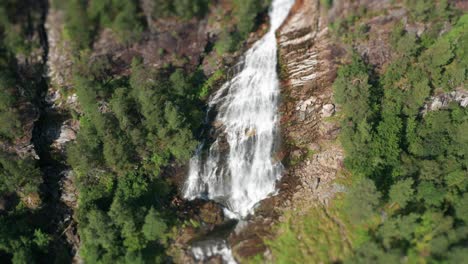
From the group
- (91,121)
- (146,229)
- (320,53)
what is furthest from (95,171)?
(320,53)

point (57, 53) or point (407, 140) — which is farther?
point (407, 140)

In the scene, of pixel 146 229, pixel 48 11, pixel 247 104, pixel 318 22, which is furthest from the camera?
pixel 247 104

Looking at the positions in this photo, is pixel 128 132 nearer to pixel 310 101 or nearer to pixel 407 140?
pixel 310 101

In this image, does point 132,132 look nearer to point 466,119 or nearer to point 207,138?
point 207,138

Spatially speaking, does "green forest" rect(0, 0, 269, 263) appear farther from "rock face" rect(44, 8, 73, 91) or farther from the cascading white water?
the cascading white water

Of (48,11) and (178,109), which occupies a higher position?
(48,11)

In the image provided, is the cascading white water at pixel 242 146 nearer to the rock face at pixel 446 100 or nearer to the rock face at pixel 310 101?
the rock face at pixel 310 101

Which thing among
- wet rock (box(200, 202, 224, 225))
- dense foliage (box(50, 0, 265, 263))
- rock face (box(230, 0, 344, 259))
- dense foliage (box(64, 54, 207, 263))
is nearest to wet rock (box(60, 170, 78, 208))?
dense foliage (box(50, 0, 265, 263))

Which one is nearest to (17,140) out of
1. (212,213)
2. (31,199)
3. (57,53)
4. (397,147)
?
(31,199)
